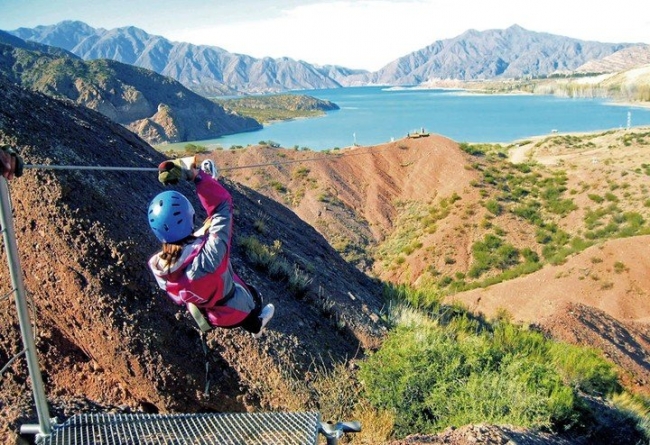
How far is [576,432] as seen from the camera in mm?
7504

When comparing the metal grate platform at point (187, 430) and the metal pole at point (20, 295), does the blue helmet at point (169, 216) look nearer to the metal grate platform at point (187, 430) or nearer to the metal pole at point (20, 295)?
the metal pole at point (20, 295)

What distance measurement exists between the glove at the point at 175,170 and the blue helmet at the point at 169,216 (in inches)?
5.3

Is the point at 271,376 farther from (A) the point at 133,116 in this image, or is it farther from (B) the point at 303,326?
(A) the point at 133,116

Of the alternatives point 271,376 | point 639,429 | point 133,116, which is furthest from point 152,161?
point 133,116

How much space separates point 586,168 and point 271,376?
146ft

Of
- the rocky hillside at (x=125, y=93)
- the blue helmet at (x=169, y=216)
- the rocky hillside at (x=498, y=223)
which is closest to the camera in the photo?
the blue helmet at (x=169, y=216)

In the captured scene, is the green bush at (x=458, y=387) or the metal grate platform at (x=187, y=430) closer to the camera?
the metal grate platform at (x=187, y=430)

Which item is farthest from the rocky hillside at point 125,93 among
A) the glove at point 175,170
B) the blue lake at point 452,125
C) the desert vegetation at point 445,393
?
the glove at point 175,170

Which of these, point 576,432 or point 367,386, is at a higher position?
point 367,386

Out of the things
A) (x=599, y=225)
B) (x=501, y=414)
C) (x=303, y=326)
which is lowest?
(x=599, y=225)

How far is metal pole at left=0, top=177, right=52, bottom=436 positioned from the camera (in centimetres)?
434

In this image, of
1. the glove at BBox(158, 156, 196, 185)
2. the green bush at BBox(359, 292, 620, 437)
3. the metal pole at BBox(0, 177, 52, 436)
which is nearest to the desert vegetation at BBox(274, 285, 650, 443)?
the green bush at BBox(359, 292, 620, 437)

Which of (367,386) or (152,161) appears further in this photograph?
(152,161)

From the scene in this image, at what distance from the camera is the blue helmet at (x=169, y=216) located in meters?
4.50
